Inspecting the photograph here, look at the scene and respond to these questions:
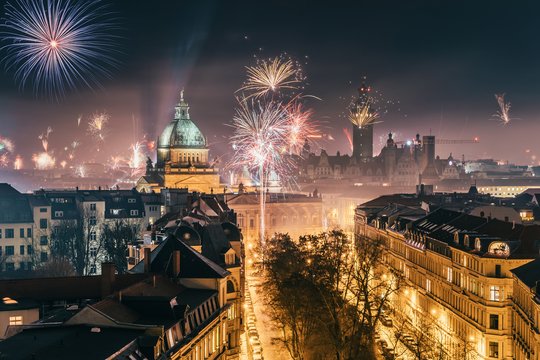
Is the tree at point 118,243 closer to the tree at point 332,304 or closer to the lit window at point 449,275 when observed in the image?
the tree at point 332,304

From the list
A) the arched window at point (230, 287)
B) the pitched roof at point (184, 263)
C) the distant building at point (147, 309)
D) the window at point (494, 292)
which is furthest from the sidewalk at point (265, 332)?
the window at point (494, 292)

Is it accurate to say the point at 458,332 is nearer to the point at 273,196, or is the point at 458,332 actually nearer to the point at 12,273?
the point at 12,273

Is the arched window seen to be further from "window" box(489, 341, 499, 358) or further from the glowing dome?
the glowing dome

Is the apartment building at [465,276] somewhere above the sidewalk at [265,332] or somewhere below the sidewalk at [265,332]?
above

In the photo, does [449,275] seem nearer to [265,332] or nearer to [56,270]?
[265,332]

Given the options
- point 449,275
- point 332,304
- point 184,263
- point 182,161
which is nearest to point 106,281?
point 184,263

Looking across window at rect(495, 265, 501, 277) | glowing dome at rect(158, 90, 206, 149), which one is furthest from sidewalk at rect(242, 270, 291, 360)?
glowing dome at rect(158, 90, 206, 149)
